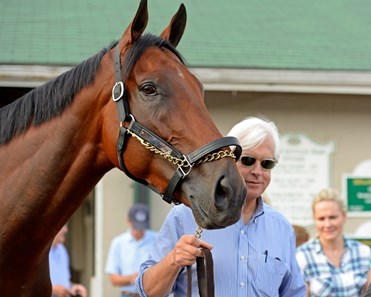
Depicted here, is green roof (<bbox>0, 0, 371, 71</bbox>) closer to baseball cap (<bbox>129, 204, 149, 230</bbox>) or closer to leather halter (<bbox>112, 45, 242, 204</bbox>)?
baseball cap (<bbox>129, 204, 149, 230</bbox>)

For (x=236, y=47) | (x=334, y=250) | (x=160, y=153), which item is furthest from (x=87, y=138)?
(x=236, y=47)

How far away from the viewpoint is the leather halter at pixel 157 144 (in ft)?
11.2

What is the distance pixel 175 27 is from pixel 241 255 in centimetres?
114

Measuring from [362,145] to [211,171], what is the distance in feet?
23.3

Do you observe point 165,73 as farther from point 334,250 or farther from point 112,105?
point 334,250

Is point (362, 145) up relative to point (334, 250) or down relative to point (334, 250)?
up

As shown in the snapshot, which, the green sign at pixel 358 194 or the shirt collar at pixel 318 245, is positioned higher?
the green sign at pixel 358 194

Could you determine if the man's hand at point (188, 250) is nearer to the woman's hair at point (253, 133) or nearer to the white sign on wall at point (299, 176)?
the woman's hair at point (253, 133)

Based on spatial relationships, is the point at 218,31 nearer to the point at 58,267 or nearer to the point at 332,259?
the point at 58,267

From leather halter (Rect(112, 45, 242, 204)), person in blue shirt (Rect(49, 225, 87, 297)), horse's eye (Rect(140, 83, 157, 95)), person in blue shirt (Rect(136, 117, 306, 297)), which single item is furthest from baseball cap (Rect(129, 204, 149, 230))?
horse's eye (Rect(140, 83, 157, 95))

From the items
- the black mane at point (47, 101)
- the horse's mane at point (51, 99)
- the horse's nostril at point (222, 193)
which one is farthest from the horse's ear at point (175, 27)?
the horse's nostril at point (222, 193)

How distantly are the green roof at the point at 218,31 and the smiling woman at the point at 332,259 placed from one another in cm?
325

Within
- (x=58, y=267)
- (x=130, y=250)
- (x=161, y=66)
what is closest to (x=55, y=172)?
(x=161, y=66)

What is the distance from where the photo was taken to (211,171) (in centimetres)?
337
